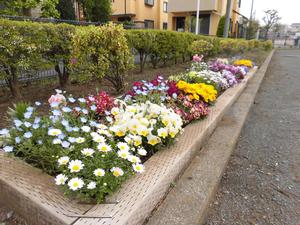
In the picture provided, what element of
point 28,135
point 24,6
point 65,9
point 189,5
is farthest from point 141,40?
point 189,5

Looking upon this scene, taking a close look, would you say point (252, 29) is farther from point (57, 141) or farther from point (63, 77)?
point (57, 141)

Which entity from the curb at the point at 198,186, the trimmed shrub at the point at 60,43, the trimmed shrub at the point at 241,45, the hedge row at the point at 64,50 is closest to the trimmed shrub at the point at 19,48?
the hedge row at the point at 64,50

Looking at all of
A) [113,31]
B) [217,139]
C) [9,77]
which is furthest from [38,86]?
[217,139]

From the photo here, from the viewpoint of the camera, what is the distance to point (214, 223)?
78.4 inches

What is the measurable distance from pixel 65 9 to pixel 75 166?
61.5ft

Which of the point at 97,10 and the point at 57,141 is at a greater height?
the point at 97,10

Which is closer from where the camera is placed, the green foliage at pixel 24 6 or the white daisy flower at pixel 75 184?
the white daisy flower at pixel 75 184

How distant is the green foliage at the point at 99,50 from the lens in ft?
14.7

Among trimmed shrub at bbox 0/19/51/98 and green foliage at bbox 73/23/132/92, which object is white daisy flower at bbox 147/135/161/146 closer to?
green foliage at bbox 73/23/132/92

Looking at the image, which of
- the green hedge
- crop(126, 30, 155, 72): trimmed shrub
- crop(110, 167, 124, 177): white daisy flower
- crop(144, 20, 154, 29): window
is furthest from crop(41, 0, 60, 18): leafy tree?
crop(144, 20, 154, 29): window

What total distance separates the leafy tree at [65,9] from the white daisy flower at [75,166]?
18.6m

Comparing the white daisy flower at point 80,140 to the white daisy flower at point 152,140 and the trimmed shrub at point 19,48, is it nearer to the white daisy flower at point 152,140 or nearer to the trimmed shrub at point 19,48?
the white daisy flower at point 152,140

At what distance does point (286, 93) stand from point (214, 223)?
18.8 ft

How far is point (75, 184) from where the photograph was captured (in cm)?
161
